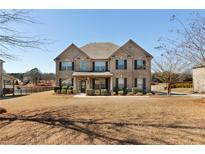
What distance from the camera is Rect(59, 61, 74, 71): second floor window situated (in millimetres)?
29859

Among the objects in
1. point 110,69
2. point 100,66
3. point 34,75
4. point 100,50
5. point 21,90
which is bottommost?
point 21,90

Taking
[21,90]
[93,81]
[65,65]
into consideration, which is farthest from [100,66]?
[21,90]

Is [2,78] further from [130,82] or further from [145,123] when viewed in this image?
[145,123]

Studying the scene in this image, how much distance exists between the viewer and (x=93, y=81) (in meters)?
29.7

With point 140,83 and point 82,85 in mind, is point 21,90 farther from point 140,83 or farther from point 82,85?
point 140,83

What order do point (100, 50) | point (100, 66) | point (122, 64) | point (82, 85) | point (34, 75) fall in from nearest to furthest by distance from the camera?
point (122, 64) → point (82, 85) → point (100, 66) → point (100, 50) → point (34, 75)

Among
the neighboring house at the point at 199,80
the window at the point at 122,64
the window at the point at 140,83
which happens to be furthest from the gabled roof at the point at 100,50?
the neighboring house at the point at 199,80

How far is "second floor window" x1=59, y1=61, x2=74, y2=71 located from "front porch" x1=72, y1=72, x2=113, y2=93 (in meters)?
1.49

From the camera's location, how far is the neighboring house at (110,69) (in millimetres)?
29312

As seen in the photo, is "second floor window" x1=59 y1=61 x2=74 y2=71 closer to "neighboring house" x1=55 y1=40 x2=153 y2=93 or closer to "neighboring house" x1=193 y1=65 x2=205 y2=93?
"neighboring house" x1=55 y1=40 x2=153 y2=93

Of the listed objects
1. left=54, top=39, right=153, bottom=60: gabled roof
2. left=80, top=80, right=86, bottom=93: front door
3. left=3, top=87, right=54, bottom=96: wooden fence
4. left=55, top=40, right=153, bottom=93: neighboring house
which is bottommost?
left=3, top=87, right=54, bottom=96: wooden fence

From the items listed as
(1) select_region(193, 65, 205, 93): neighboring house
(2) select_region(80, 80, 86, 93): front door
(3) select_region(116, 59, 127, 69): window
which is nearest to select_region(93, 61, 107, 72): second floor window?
(3) select_region(116, 59, 127, 69): window

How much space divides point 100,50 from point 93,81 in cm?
549
